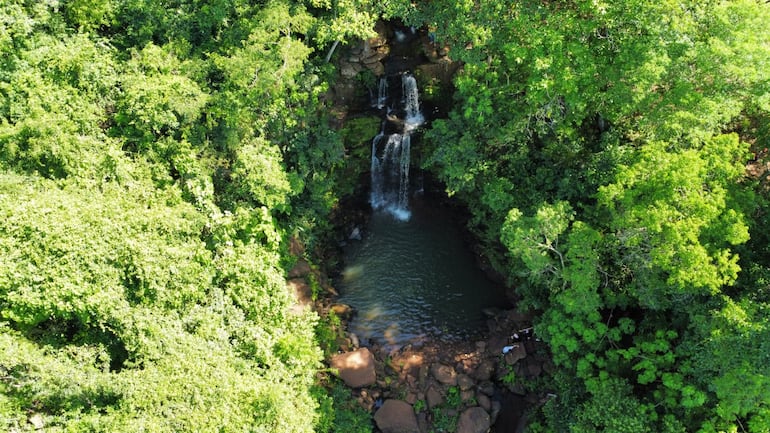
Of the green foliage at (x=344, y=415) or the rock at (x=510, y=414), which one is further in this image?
the rock at (x=510, y=414)

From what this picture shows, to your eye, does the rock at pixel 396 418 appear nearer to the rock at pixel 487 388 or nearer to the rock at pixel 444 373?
the rock at pixel 444 373

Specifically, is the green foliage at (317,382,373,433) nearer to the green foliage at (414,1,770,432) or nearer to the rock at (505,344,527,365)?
the rock at (505,344,527,365)

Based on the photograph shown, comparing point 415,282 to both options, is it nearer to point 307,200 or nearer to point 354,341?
point 354,341

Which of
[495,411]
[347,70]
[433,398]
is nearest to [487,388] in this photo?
[495,411]

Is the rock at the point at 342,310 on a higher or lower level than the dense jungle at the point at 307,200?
lower

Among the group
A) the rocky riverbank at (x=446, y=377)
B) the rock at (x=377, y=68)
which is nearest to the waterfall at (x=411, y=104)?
the rock at (x=377, y=68)

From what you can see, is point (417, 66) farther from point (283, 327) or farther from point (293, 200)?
point (283, 327)
